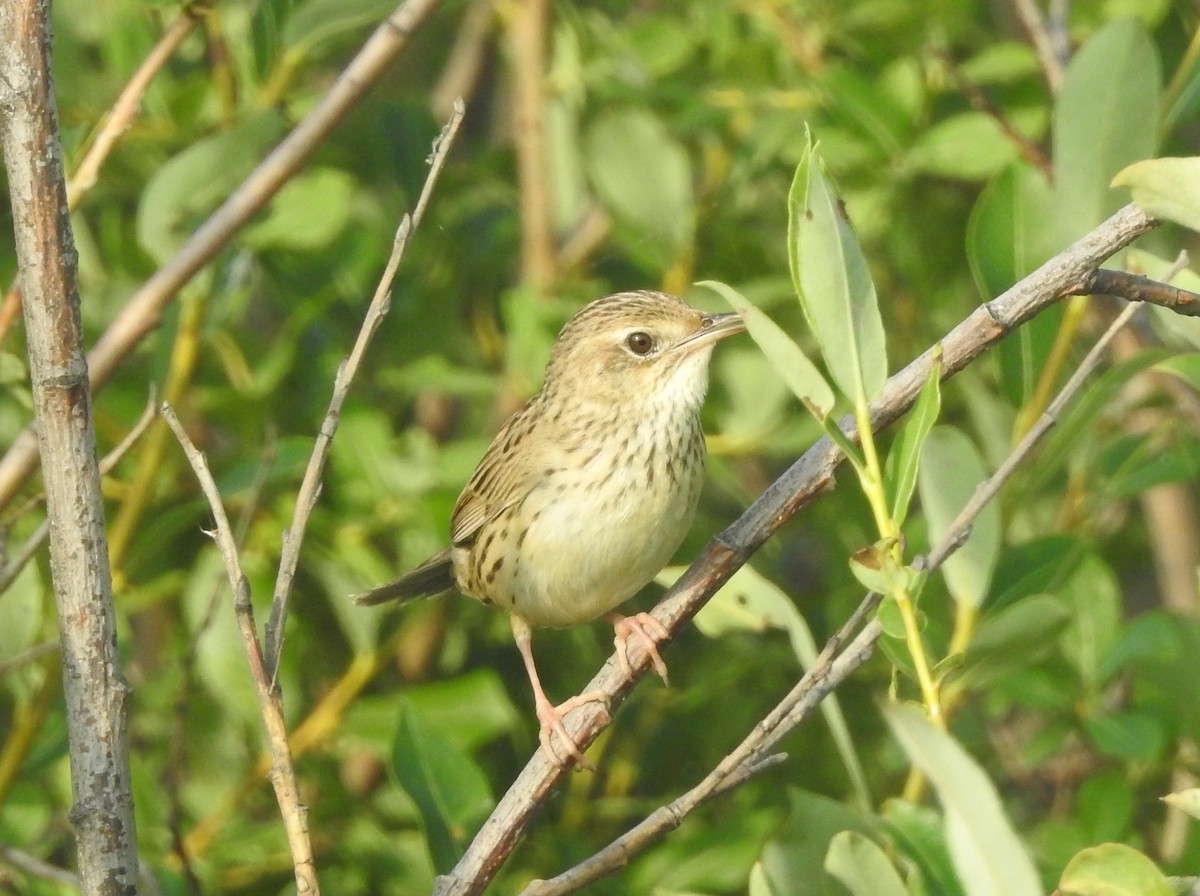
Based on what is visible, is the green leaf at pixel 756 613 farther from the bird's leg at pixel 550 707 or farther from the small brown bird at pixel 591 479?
the small brown bird at pixel 591 479

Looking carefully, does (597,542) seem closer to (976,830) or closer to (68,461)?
(68,461)

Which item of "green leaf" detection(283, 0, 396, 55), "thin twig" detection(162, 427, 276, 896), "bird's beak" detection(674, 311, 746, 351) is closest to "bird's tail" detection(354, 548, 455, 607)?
"thin twig" detection(162, 427, 276, 896)

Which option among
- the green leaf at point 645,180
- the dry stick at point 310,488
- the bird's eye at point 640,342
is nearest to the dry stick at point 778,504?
the dry stick at point 310,488

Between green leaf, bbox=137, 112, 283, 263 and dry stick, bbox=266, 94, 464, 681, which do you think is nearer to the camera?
dry stick, bbox=266, 94, 464, 681

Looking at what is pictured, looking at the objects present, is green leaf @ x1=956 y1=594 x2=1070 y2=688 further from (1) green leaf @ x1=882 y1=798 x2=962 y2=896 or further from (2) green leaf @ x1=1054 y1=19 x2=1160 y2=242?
(2) green leaf @ x1=1054 y1=19 x2=1160 y2=242

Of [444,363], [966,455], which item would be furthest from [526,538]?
[966,455]

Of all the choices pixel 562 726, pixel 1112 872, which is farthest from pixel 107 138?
pixel 1112 872
